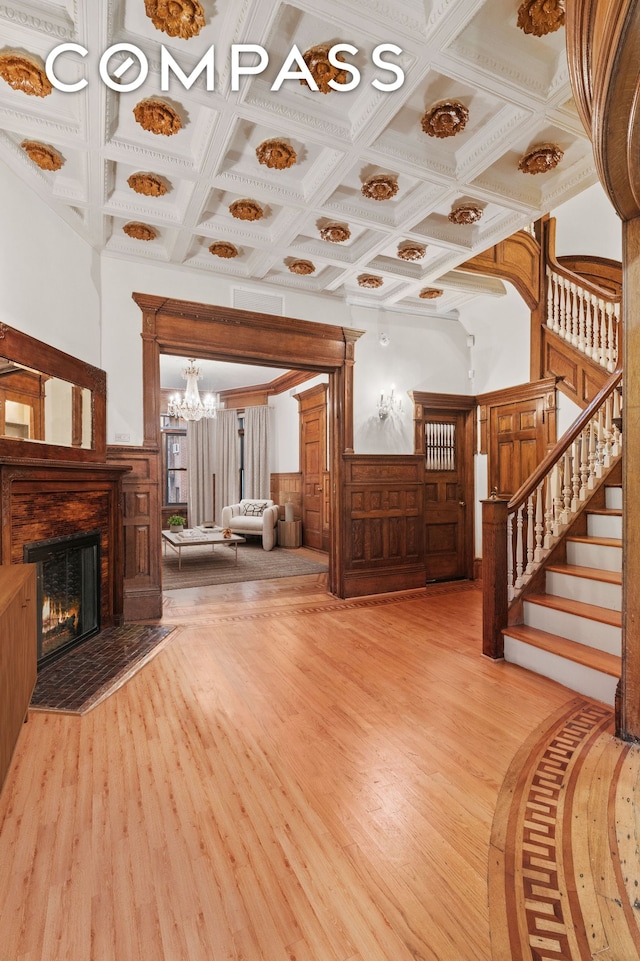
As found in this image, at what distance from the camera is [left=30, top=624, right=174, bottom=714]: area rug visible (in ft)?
8.83

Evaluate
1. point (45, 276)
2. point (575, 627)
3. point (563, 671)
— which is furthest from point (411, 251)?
point (563, 671)

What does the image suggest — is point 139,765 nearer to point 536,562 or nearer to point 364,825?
point 364,825

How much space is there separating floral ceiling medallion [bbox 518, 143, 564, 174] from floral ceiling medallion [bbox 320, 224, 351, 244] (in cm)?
140

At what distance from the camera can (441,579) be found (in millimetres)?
5945

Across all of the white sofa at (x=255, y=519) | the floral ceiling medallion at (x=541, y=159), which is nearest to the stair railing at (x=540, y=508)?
the floral ceiling medallion at (x=541, y=159)

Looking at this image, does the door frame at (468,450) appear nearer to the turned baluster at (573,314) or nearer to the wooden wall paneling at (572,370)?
the wooden wall paneling at (572,370)

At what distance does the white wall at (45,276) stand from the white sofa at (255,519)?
4.98 meters

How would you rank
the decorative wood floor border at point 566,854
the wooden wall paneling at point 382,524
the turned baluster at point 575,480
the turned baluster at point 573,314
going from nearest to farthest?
the decorative wood floor border at point 566,854 → the turned baluster at point 575,480 → the turned baluster at point 573,314 → the wooden wall paneling at point 382,524

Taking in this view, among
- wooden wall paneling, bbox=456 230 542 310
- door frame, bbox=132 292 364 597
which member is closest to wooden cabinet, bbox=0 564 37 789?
door frame, bbox=132 292 364 597

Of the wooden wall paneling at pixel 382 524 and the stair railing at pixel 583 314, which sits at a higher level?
the stair railing at pixel 583 314

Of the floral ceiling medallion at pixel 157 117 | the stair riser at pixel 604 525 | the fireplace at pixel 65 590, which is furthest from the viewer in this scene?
the stair riser at pixel 604 525

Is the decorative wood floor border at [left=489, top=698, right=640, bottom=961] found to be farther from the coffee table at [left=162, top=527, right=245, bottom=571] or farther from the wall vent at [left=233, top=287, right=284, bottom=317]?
the coffee table at [left=162, top=527, right=245, bottom=571]

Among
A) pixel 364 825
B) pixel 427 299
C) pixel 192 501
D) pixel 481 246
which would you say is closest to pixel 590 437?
pixel 481 246

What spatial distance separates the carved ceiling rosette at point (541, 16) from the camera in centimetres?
211
